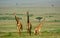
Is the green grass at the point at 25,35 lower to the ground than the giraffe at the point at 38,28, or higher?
lower

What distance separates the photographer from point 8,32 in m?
1.73

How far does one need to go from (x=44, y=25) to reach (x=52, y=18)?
0.50 feet

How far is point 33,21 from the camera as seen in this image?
175 cm

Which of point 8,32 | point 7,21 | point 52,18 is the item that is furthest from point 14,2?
point 52,18

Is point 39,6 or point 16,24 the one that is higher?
point 39,6

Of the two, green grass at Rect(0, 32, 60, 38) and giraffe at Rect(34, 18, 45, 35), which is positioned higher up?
giraffe at Rect(34, 18, 45, 35)

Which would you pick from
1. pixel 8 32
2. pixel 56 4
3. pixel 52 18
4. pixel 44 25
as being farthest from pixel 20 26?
pixel 56 4

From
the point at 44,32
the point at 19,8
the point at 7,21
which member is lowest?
the point at 44,32

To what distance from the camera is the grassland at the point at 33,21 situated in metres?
1.72

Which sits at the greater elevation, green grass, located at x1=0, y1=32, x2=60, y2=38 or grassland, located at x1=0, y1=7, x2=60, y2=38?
grassland, located at x1=0, y1=7, x2=60, y2=38

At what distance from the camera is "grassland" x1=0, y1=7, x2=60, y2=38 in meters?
1.72

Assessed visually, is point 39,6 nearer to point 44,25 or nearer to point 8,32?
point 44,25

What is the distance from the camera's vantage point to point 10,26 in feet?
5.76

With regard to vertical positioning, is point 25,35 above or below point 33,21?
below
